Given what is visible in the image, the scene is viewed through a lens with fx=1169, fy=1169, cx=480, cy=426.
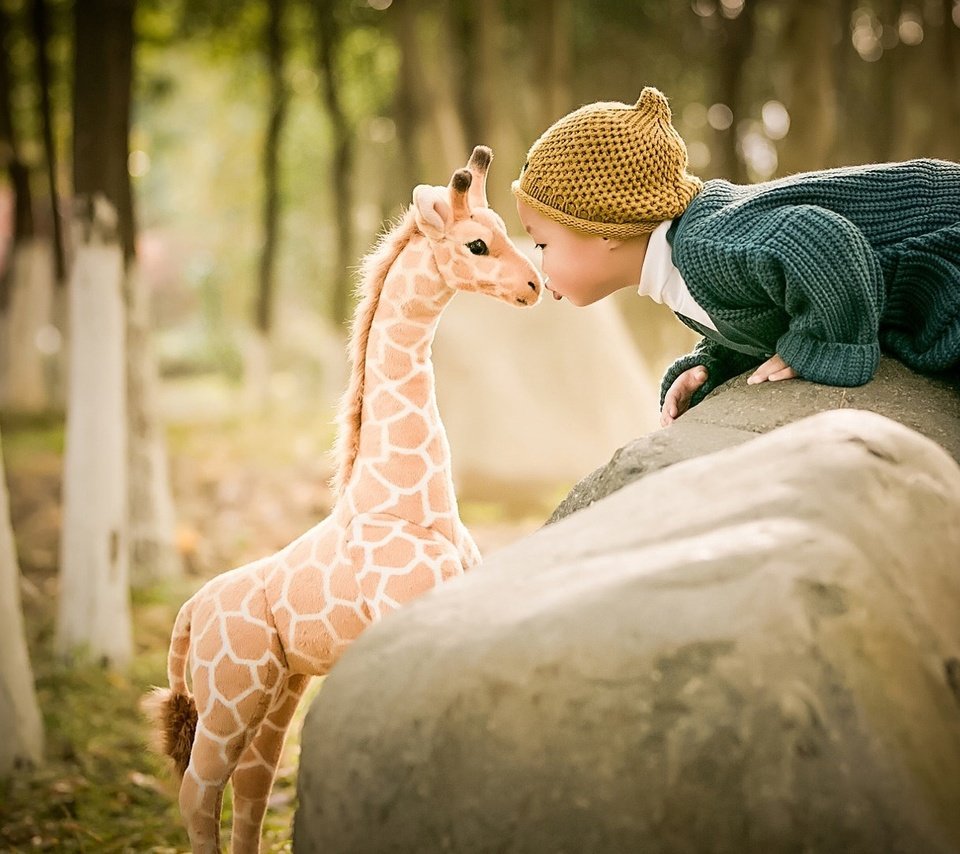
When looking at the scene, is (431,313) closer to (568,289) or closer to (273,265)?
(568,289)

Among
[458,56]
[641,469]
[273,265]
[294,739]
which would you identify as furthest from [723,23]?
[641,469]

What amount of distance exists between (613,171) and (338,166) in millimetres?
12839

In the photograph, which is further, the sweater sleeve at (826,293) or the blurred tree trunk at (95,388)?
the blurred tree trunk at (95,388)

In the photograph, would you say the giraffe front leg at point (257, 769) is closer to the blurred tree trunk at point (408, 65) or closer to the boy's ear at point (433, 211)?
the boy's ear at point (433, 211)

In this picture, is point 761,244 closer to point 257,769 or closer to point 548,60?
point 257,769

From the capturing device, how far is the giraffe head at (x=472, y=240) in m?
3.03

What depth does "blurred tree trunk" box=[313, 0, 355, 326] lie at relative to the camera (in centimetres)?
1503

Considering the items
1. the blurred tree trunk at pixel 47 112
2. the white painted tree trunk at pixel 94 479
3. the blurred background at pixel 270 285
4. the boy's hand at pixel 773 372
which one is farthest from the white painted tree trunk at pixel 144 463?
the blurred tree trunk at pixel 47 112

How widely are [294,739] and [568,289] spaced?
294cm

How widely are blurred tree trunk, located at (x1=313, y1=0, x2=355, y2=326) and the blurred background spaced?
47 millimetres

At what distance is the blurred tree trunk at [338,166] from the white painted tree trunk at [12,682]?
10.2m

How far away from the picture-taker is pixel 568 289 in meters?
3.30

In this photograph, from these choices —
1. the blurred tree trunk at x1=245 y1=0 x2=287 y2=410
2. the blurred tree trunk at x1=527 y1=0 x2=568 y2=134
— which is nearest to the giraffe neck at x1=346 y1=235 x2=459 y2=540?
the blurred tree trunk at x1=527 y1=0 x2=568 y2=134

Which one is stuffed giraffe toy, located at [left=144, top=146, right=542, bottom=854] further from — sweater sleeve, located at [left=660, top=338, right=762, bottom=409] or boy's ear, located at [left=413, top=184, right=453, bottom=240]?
sweater sleeve, located at [left=660, top=338, right=762, bottom=409]
